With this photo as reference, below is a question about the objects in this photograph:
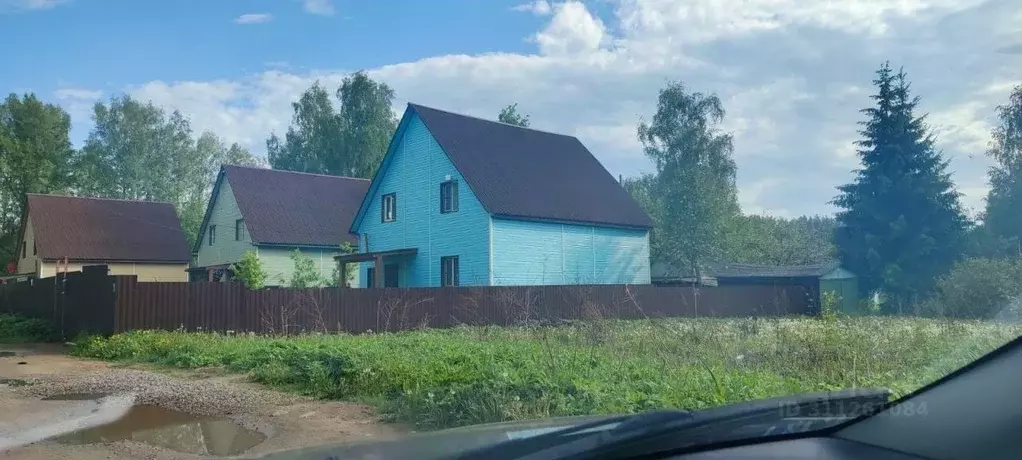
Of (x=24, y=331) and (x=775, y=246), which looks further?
(x=775, y=246)

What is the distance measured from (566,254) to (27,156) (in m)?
40.7

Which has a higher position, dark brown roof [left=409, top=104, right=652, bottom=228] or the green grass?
dark brown roof [left=409, top=104, right=652, bottom=228]

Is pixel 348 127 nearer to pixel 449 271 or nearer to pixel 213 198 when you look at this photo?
pixel 213 198

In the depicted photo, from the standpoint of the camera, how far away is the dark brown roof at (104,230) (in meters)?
36.1

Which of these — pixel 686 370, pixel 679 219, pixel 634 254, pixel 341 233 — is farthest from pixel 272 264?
pixel 686 370

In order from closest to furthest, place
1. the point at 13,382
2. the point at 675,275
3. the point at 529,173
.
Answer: the point at 13,382 → the point at 529,173 → the point at 675,275

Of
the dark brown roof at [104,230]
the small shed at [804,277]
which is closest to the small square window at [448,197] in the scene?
the small shed at [804,277]

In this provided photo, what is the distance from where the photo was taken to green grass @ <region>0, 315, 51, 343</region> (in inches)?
733

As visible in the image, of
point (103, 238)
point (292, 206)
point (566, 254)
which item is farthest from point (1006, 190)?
point (103, 238)

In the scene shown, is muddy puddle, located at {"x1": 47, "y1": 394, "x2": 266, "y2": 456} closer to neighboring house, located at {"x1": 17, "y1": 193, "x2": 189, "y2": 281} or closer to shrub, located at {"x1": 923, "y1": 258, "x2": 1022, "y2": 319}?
shrub, located at {"x1": 923, "y1": 258, "x2": 1022, "y2": 319}

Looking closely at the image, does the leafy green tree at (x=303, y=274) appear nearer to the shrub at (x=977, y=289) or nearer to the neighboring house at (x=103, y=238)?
the neighboring house at (x=103, y=238)

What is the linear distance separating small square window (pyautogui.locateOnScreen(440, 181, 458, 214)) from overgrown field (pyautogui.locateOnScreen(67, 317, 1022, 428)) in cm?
1279

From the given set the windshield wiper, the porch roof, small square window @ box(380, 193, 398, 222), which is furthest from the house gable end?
the windshield wiper

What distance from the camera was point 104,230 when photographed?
37656 millimetres
